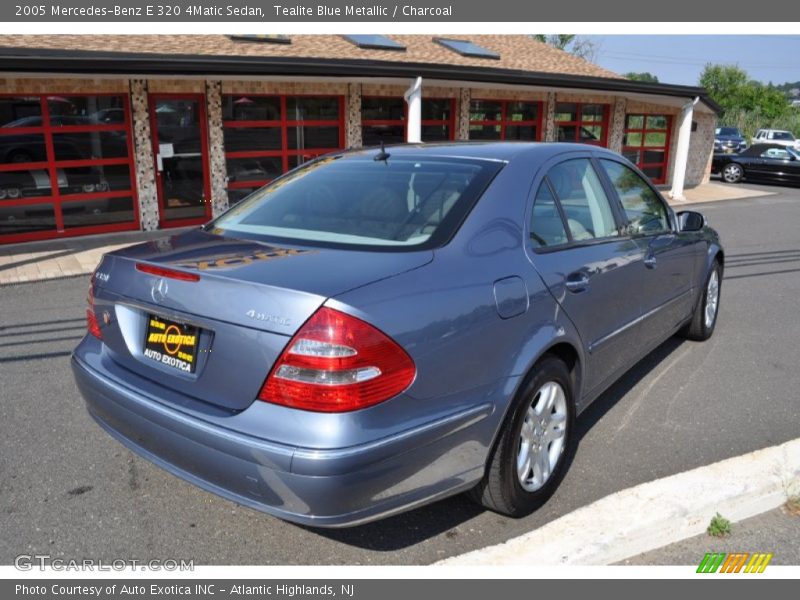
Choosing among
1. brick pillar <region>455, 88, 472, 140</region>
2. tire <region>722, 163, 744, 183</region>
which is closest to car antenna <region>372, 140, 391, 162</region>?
brick pillar <region>455, 88, 472, 140</region>

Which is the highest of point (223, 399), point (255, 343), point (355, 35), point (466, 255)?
point (355, 35)

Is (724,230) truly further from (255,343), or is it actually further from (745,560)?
(255,343)

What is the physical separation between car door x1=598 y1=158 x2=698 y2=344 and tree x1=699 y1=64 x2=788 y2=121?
49583 millimetres

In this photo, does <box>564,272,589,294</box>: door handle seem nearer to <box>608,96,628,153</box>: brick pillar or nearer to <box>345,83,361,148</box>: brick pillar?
<box>345,83,361,148</box>: brick pillar

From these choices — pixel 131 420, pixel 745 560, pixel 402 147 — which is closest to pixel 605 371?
pixel 745 560

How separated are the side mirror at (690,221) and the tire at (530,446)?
7.12ft

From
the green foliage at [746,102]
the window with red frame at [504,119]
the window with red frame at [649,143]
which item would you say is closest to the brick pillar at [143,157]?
the window with red frame at [504,119]

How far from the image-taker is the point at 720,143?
32.8 m

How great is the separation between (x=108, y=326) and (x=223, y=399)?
838 mm

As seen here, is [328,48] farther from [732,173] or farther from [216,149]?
[732,173]

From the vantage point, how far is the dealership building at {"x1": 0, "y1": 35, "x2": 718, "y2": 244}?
412 inches

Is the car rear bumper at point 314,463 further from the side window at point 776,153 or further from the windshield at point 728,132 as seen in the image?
the windshield at point 728,132

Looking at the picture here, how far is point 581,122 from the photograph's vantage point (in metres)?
18.4

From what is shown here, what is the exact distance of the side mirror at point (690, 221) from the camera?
4.78 m
